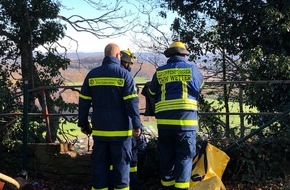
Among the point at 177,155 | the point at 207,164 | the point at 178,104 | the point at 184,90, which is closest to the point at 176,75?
the point at 184,90

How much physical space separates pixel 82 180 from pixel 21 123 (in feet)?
4.96

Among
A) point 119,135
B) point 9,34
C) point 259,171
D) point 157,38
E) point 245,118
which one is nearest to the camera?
point 119,135

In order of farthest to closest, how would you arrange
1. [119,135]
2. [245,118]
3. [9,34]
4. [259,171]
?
[9,34]
[245,118]
[259,171]
[119,135]

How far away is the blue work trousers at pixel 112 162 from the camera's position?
15.5 ft

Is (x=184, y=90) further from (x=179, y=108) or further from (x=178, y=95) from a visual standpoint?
(x=179, y=108)

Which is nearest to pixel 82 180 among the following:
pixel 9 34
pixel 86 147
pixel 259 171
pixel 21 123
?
pixel 86 147

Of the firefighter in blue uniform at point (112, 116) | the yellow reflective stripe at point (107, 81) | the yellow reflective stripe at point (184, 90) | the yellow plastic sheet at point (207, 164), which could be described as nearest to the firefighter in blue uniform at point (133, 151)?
the firefighter in blue uniform at point (112, 116)

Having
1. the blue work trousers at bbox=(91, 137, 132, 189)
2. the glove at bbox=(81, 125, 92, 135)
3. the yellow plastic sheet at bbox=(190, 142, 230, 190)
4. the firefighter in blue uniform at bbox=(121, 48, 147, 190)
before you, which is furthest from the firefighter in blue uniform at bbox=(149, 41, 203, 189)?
the glove at bbox=(81, 125, 92, 135)

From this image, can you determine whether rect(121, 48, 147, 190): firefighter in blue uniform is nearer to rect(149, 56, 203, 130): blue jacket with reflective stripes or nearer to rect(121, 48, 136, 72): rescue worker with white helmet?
rect(121, 48, 136, 72): rescue worker with white helmet

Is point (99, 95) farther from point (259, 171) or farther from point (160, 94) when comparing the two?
point (259, 171)

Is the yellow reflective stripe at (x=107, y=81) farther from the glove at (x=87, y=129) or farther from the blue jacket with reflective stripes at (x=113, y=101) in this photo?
the glove at (x=87, y=129)

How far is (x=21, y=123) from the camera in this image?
6.84 metres

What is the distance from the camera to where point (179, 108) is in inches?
184

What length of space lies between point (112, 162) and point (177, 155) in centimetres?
73
